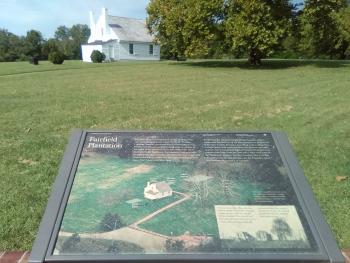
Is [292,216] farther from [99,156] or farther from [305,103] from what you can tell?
[305,103]

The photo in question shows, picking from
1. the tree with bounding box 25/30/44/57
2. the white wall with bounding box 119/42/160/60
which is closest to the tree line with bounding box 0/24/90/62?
the tree with bounding box 25/30/44/57

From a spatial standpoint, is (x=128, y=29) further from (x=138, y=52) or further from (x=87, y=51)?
(x=87, y=51)

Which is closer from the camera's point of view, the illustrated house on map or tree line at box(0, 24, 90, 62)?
the illustrated house on map

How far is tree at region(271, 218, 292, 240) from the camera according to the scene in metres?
2.74

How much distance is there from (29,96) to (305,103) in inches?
301

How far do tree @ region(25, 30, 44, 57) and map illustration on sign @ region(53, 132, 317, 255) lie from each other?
61.0 m

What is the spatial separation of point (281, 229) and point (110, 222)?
3.48ft

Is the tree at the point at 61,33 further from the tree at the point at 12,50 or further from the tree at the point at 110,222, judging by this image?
the tree at the point at 110,222

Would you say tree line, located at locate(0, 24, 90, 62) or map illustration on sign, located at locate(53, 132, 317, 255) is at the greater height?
map illustration on sign, located at locate(53, 132, 317, 255)

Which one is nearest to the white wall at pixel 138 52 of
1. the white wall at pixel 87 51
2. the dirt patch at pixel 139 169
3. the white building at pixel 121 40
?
the white building at pixel 121 40

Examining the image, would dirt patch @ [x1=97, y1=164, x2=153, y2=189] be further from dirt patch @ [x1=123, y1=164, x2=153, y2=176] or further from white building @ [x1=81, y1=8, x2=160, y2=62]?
white building @ [x1=81, y1=8, x2=160, y2=62]

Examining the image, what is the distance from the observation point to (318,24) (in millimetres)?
28156

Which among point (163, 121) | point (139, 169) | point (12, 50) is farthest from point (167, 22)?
point (12, 50)

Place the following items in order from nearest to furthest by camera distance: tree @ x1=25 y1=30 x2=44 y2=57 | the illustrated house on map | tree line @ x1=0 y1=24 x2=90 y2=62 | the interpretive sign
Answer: the interpretive sign
the illustrated house on map
tree line @ x1=0 y1=24 x2=90 y2=62
tree @ x1=25 y1=30 x2=44 y2=57
